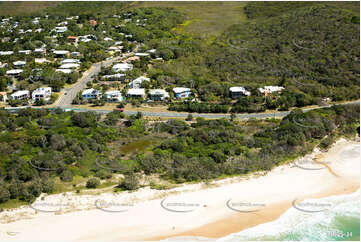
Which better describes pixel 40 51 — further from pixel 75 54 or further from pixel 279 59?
pixel 279 59

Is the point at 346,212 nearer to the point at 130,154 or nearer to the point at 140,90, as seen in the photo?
the point at 130,154

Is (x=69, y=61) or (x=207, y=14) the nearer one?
(x=69, y=61)

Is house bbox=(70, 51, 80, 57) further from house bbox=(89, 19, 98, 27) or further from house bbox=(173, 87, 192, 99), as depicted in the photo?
house bbox=(173, 87, 192, 99)

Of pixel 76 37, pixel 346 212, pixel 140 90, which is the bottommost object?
pixel 346 212

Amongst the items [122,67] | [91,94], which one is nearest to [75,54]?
[122,67]

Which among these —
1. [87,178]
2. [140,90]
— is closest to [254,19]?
[140,90]

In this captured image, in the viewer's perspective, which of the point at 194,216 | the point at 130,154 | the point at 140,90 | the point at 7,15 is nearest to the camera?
the point at 194,216

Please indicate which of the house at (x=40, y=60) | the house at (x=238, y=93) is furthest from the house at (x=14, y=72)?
the house at (x=238, y=93)
